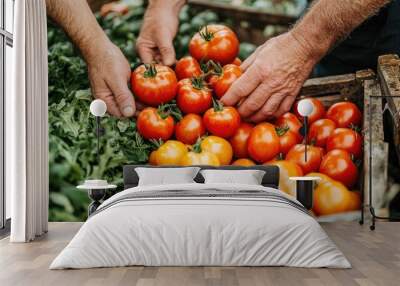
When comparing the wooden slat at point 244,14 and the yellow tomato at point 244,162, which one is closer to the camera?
the yellow tomato at point 244,162

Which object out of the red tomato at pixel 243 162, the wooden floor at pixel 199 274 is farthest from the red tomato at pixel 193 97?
the wooden floor at pixel 199 274

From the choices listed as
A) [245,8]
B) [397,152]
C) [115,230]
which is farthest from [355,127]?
[115,230]

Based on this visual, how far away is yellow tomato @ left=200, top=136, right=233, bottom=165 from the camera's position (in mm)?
5836

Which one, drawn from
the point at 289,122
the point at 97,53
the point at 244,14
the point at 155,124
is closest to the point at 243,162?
the point at 289,122

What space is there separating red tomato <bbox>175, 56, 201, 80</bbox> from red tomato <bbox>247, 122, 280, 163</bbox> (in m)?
0.85

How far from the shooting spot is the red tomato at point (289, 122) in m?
5.93

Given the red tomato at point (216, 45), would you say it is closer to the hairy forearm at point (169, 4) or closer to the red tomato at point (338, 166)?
the hairy forearm at point (169, 4)

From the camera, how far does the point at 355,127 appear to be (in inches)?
235

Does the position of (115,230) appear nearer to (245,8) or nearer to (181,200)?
(181,200)

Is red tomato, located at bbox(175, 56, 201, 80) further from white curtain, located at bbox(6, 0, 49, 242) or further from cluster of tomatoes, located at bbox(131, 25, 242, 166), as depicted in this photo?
white curtain, located at bbox(6, 0, 49, 242)

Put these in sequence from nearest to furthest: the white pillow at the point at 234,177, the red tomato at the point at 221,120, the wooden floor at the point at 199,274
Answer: the wooden floor at the point at 199,274 → the white pillow at the point at 234,177 → the red tomato at the point at 221,120

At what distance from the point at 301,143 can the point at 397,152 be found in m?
0.97

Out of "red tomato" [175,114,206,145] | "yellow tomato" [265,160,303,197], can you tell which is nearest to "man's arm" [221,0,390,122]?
"red tomato" [175,114,206,145]

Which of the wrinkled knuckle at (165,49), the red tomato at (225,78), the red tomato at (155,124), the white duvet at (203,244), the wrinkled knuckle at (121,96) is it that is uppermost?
the wrinkled knuckle at (165,49)
